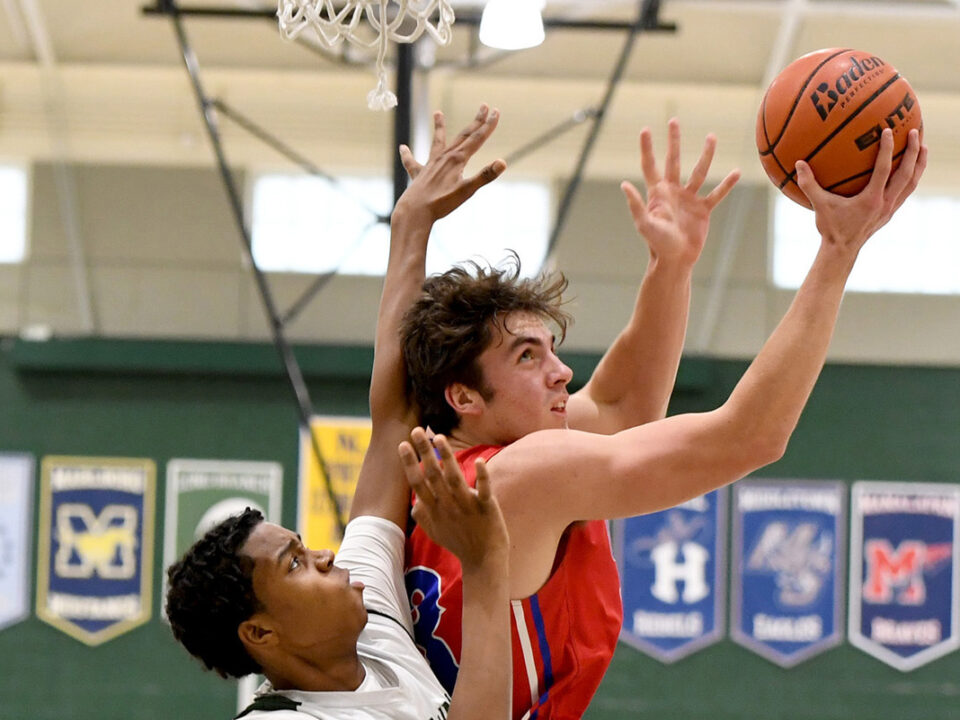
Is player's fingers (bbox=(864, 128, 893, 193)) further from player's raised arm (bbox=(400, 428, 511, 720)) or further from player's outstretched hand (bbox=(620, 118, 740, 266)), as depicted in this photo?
player's raised arm (bbox=(400, 428, 511, 720))

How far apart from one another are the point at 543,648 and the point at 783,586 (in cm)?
791

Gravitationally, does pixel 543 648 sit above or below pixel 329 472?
below

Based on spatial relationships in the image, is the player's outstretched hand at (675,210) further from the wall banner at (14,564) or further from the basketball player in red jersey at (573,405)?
the wall banner at (14,564)

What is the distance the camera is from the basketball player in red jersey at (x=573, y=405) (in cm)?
225

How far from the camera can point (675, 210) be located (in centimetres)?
310

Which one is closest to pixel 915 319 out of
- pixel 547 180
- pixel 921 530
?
pixel 921 530

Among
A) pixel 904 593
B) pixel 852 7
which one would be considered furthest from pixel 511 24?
pixel 904 593

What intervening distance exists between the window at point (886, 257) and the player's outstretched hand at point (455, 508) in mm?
9286

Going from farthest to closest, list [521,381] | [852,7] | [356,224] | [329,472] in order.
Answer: [356,224] < [852,7] < [329,472] < [521,381]

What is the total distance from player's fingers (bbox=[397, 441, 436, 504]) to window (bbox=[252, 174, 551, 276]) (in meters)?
8.78

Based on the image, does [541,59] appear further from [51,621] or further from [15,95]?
[51,621]

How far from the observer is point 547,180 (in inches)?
464

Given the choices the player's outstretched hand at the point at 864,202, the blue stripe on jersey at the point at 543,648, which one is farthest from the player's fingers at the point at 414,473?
the player's outstretched hand at the point at 864,202

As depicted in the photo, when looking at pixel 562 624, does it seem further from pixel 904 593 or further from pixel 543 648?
pixel 904 593
